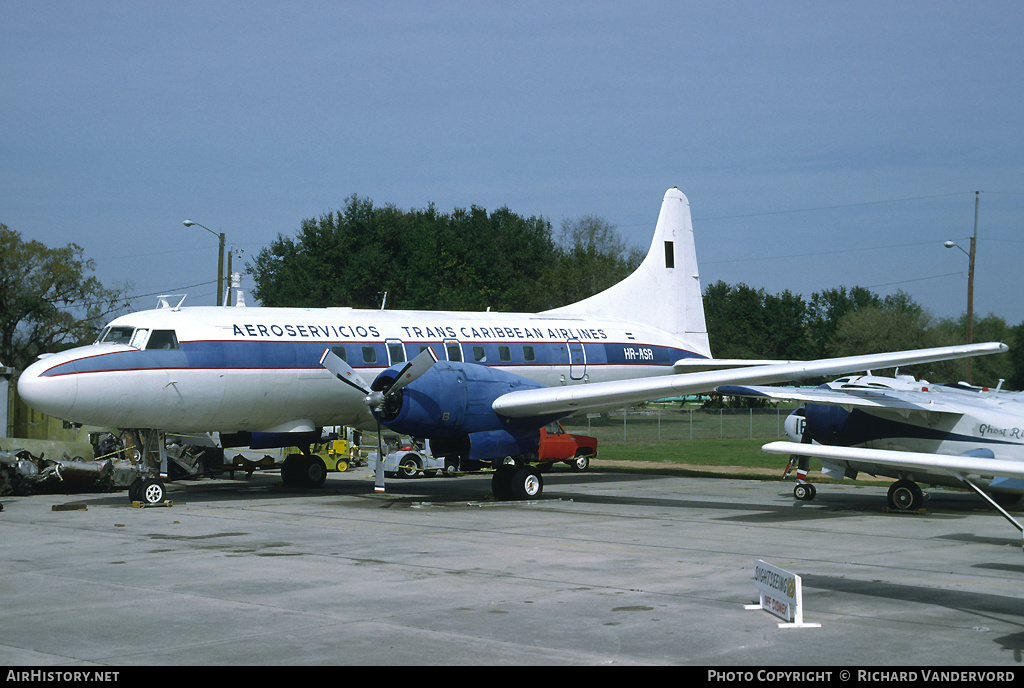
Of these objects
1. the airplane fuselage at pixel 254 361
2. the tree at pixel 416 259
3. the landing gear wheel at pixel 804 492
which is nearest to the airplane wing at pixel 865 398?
the landing gear wheel at pixel 804 492

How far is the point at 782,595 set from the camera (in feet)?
30.1

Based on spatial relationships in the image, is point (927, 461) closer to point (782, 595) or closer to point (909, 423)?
point (782, 595)

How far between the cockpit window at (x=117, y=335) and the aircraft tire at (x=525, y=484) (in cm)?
850

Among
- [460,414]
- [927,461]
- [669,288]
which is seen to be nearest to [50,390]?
[460,414]

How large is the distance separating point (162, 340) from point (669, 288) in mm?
15141

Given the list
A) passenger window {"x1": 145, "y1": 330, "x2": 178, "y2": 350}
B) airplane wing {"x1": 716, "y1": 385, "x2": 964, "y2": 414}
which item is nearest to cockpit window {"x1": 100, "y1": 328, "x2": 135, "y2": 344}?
passenger window {"x1": 145, "y1": 330, "x2": 178, "y2": 350}

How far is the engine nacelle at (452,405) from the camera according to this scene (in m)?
19.0

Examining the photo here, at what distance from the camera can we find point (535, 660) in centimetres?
776

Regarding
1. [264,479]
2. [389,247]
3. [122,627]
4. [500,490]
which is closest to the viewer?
[122,627]

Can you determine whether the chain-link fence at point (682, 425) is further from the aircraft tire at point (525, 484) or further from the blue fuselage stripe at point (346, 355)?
the aircraft tire at point (525, 484)

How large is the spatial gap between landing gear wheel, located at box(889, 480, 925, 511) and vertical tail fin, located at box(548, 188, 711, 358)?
10.3 metres
